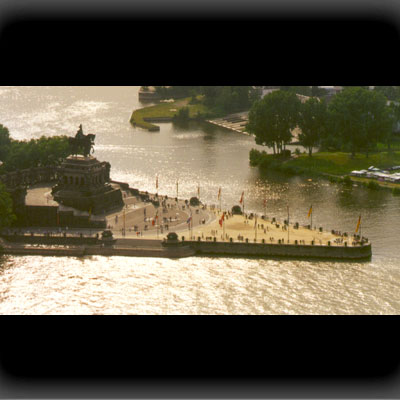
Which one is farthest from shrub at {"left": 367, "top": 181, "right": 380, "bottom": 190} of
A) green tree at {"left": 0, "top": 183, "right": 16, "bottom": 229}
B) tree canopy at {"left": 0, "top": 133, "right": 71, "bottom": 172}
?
green tree at {"left": 0, "top": 183, "right": 16, "bottom": 229}

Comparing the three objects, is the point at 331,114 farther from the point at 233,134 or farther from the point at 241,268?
the point at 241,268

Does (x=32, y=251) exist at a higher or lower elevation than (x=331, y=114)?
lower

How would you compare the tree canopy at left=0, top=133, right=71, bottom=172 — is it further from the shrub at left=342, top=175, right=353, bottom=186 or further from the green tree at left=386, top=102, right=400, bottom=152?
the green tree at left=386, top=102, right=400, bottom=152

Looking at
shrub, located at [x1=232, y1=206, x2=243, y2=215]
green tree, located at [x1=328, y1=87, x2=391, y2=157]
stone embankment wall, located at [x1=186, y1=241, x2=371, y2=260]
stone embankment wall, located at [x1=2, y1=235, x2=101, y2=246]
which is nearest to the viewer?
stone embankment wall, located at [x1=186, y1=241, x2=371, y2=260]

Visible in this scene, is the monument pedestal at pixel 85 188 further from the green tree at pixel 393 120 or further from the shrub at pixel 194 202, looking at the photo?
the green tree at pixel 393 120

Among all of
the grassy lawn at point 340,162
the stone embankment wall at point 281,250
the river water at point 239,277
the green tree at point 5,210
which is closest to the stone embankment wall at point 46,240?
the green tree at point 5,210

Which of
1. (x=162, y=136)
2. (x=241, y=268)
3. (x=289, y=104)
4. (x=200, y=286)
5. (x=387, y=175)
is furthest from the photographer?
(x=162, y=136)

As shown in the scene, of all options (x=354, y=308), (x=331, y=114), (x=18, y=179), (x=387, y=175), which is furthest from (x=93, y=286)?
(x=331, y=114)

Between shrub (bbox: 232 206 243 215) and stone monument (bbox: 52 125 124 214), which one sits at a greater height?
stone monument (bbox: 52 125 124 214)

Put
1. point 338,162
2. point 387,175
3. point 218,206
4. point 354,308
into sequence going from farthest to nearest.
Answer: point 338,162 < point 387,175 < point 218,206 < point 354,308
